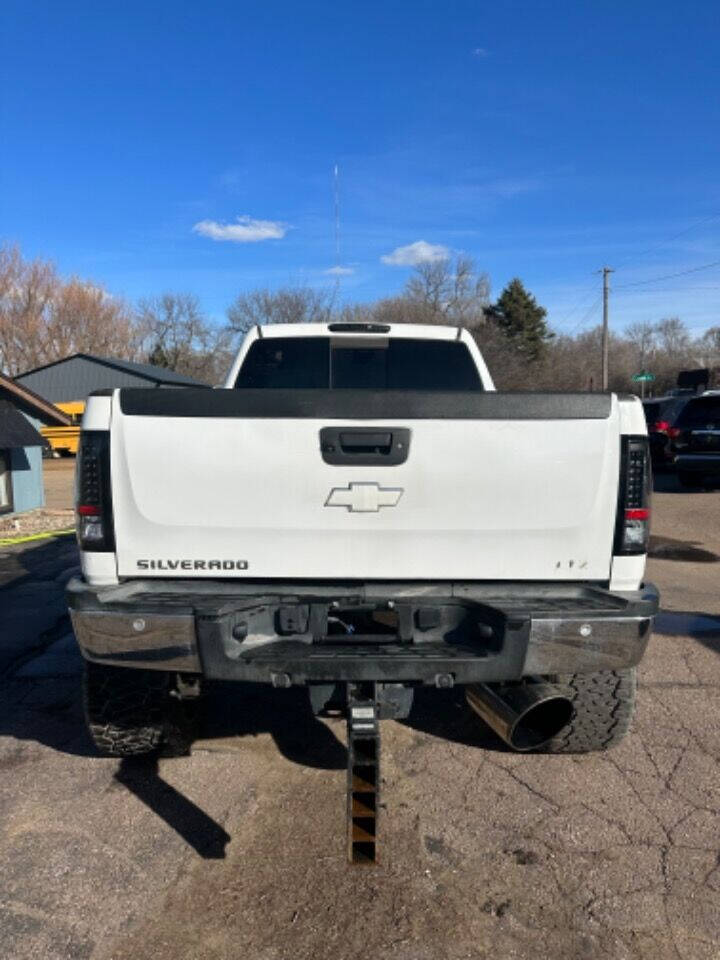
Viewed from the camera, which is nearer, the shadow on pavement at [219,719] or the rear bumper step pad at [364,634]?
the rear bumper step pad at [364,634]

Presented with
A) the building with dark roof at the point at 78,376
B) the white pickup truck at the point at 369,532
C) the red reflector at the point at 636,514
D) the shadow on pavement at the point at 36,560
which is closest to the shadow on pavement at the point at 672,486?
the shadow on pavement at the point at 36,560

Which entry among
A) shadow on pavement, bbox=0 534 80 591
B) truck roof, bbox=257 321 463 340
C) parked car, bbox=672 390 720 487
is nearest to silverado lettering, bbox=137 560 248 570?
truck roof, bbox=257 321 463 340

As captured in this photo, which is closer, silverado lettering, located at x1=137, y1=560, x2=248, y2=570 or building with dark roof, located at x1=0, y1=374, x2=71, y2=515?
silverado lettering, located at x1=137, y1=560, x2=248, y2=570

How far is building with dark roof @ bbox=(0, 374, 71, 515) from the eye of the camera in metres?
13.7

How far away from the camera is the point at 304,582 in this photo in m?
3.06

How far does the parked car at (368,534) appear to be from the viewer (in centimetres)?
286

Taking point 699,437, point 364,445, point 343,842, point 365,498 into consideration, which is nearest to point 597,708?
point 343,842

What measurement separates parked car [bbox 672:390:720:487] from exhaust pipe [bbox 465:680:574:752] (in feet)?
43.5

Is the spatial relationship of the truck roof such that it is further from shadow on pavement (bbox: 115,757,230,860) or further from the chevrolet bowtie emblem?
shadow on pavement (bbox: 115,757,230,860)

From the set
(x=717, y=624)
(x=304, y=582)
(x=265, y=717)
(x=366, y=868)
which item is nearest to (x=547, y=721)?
(x=366, y=868)

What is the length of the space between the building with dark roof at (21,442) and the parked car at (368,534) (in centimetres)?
1145

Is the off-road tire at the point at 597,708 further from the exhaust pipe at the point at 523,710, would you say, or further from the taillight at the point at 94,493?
the taillight at the point at 94,493

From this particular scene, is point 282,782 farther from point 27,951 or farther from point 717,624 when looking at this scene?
point 717,624

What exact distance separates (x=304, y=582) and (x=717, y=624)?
4547 mm
